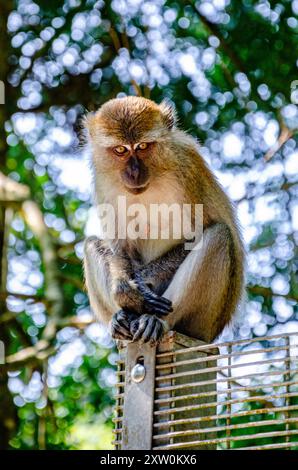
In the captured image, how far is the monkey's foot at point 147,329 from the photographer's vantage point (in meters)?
5.73

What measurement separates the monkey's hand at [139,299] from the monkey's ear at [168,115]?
161 cm

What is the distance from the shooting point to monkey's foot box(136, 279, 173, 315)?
6621mm

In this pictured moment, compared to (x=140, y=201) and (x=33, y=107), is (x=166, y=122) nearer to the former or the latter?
(x=140, y=201)

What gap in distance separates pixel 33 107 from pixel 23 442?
15.7 feet

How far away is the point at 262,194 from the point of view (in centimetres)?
1125

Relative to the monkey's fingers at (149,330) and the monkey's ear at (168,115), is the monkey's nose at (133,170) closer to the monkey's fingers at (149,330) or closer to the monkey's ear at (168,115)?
the monkey's ear at (168,115)

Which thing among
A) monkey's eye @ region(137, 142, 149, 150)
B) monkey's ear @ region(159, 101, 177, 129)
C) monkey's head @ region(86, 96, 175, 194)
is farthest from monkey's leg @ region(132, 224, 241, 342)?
monkey's ear @ region(159, 101, 177, 129)

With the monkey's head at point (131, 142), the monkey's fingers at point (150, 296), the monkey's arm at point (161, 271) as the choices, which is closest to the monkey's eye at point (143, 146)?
the monkey's head at point (131, 142)
